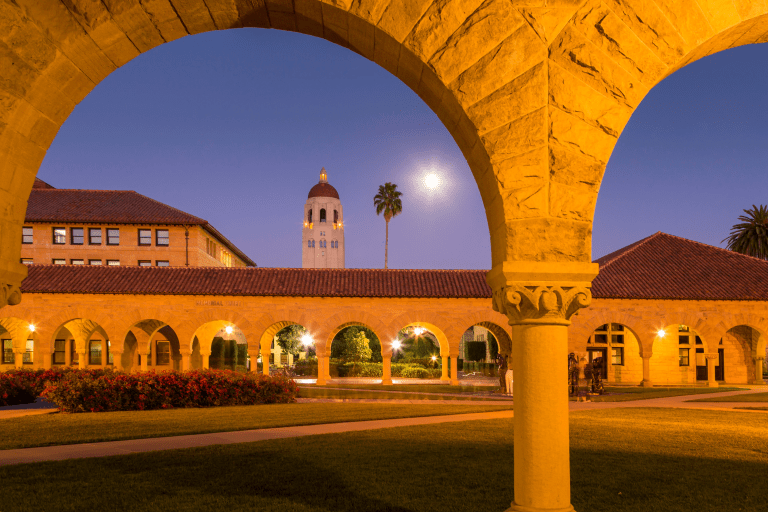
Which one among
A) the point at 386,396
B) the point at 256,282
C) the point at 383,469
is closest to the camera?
the point at 383,469

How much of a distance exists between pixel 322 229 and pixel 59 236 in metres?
70.0

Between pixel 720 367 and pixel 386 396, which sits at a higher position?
pixel 386 396

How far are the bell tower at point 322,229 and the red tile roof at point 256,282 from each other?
8138 centimetres

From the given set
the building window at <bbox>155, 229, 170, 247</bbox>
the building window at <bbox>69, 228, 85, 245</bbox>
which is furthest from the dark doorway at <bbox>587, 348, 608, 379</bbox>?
the building window at <bbox>69, 228, 85, 245</bbox>

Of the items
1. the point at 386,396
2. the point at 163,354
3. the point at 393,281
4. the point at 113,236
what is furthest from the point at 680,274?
the point at 113,236

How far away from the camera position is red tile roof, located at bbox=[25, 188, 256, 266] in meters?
45.9

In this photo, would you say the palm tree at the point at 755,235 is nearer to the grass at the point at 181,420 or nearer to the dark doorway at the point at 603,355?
the dark doorway at the point at 603,355

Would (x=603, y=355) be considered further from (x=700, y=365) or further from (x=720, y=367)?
(x=720, y=367)

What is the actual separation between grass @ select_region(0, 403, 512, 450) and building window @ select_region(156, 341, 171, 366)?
23273mm

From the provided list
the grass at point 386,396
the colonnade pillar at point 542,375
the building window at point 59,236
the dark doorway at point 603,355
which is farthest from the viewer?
the building window at point 59,236

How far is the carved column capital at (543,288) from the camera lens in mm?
4738

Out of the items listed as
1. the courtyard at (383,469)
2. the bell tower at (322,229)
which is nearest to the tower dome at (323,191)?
the bell tower at (322,229)

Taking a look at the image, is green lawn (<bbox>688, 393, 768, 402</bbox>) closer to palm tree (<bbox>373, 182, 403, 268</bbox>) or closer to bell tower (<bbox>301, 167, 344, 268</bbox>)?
palm tree (<bbox>373, 182, 403, 268</bbox>)

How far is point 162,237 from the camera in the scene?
46.8 metres
